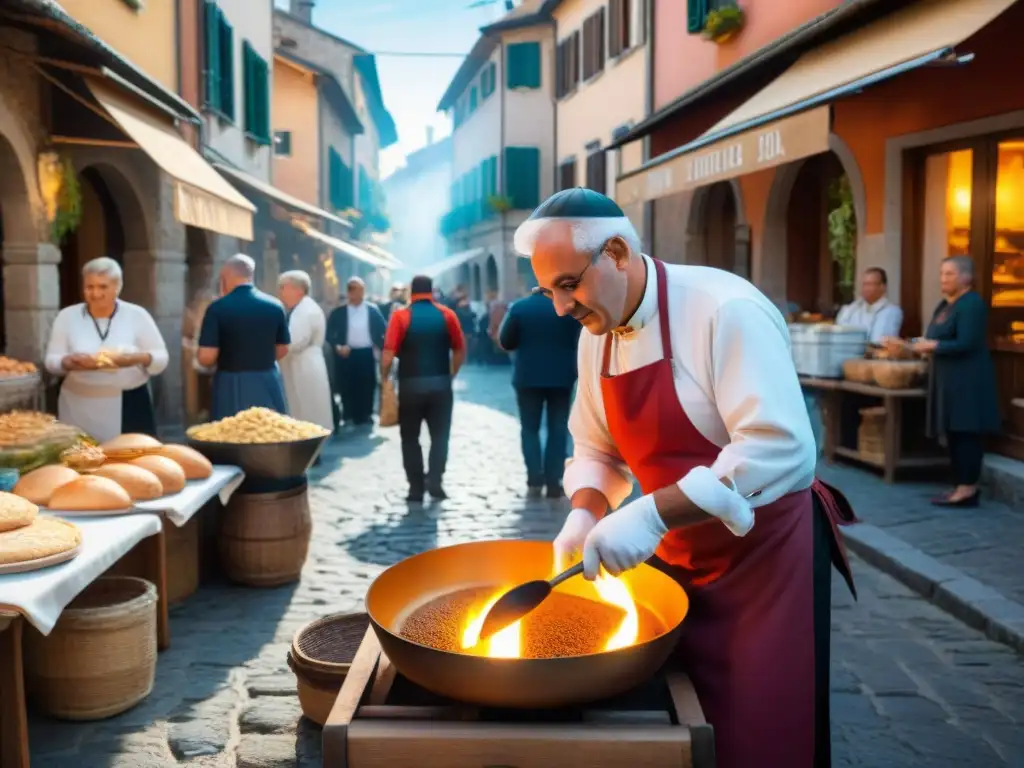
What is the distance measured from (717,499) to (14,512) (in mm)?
2681

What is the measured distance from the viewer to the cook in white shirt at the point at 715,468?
6.45 feet

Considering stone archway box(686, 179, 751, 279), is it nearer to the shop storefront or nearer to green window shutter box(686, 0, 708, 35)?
green window shutter box(686, 0, 708, 35)

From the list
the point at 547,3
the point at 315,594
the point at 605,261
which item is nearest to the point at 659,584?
the point at 605,261

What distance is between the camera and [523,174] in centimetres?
2992

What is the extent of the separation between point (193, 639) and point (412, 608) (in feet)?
10.4

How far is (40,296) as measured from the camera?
8430mm

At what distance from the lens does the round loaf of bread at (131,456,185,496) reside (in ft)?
15.7

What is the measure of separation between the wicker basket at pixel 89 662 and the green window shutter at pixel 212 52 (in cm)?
1106

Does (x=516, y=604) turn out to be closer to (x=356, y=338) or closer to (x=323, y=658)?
(x=323, y=658)

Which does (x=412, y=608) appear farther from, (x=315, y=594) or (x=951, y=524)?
(x=951, y=524)

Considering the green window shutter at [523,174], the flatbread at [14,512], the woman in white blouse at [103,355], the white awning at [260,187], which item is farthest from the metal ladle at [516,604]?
the green window shutter at [523,174]

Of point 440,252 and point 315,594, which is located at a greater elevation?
point 440,252

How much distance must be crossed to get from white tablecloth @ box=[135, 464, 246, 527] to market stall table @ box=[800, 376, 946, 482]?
5223mm

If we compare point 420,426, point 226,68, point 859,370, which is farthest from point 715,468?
point 226,68
